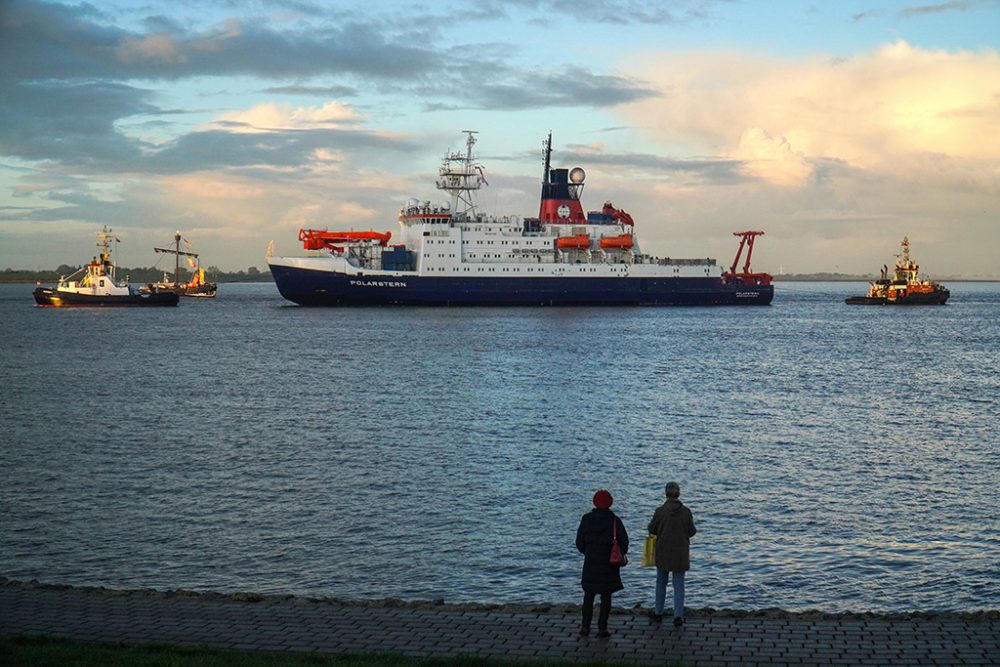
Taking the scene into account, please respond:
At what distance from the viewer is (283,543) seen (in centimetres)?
1783

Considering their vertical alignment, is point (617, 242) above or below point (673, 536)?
above

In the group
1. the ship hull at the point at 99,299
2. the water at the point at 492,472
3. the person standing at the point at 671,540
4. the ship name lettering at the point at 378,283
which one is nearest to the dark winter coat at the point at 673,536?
the person standing at the point at 671,540

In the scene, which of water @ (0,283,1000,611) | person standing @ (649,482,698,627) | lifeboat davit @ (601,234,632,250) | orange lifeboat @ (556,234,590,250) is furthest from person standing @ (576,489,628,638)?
lifeboat davit @ (601,234,632,250)

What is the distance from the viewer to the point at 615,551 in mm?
10859

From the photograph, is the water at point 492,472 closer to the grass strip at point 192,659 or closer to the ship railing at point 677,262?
the grass strip at point 192,659

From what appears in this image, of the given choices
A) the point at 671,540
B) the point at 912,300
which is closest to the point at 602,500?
the point at 671,540

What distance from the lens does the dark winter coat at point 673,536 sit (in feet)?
37.7

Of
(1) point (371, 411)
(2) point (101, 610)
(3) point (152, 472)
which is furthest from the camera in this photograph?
(1) point (371, 411)

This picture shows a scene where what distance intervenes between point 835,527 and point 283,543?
9.85m

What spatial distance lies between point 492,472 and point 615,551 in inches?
515

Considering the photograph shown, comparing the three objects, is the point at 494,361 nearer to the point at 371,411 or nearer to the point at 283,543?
the point at 371,411

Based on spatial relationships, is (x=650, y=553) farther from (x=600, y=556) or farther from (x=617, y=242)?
(x=617, y=242)

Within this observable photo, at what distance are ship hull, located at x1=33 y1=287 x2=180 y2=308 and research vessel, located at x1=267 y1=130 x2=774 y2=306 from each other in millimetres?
21635

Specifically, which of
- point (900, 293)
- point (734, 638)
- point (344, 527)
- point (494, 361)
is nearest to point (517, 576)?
point (344, 527)
